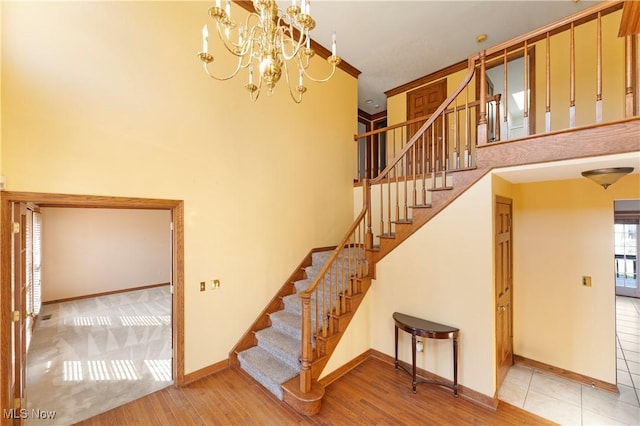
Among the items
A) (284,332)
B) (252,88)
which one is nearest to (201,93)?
(252,88)

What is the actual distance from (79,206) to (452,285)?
155 inches

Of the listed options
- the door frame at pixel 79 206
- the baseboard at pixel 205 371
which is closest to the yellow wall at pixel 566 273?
the baseboard at pixel 205 371

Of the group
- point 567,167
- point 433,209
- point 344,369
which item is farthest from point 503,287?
point 344,369

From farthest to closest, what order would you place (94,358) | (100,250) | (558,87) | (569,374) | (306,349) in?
(100,250)
(558,87)
(94,358)
(569,374)
(306,349)

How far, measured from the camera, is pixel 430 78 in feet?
17.9

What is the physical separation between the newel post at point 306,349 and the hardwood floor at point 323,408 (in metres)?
0.27

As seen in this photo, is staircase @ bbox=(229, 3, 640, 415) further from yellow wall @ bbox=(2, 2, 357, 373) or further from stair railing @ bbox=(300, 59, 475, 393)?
yellow wall @ bbox=(2, 2, 357, 373)

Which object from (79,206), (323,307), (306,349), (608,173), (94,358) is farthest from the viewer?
(94,358)

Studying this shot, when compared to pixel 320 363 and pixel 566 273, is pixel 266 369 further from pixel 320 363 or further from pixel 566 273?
pixel 566 273

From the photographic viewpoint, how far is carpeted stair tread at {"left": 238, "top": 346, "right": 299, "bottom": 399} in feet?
9.45

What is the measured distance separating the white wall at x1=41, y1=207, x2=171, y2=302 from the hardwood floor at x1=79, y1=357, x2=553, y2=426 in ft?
17.3

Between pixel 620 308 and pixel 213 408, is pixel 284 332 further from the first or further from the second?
pixel 620 308

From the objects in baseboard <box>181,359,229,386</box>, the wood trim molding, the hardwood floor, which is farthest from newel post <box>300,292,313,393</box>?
the wood trim molding

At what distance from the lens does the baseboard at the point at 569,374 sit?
2971 millimetres
